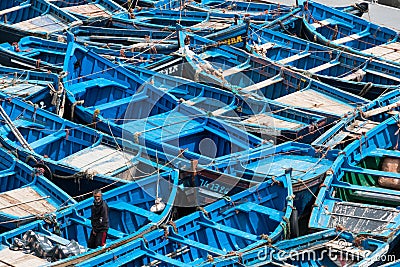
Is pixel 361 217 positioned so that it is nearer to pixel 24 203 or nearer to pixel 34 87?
pixel 24 203

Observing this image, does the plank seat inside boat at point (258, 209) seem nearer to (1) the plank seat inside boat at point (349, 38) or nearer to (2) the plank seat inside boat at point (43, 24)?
(1) the plank seat inside boat at point (349, 38)

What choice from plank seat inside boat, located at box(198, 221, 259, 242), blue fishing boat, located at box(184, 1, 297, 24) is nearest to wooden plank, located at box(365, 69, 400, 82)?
blue fishing boat, located at box(184, 1, 297, 24)

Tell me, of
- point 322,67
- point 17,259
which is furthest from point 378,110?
point 17,259

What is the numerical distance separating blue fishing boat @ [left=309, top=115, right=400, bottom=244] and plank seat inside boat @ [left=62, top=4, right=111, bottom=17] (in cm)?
1041

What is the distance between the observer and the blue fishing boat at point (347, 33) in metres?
28.9

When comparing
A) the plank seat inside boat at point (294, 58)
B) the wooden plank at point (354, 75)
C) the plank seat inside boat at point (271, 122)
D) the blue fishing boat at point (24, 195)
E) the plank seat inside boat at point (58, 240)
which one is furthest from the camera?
the plank seat inside boat at point (294, 58)

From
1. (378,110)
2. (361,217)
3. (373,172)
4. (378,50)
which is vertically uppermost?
(378,50)

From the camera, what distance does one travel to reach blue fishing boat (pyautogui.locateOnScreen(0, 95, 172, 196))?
22000mm

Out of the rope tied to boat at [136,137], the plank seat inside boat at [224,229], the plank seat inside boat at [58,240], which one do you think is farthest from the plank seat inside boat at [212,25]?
the plank seat inside boat at [58,240]

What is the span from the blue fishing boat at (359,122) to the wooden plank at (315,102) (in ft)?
1.48

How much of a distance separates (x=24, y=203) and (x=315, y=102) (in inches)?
313

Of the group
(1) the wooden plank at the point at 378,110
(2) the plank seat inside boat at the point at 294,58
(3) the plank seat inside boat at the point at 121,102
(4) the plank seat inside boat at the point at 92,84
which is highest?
(2) the plank seat inside boat at the point at 294,58

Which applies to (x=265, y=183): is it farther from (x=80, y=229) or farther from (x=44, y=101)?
(x=44, y=101)

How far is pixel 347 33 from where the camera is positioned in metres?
30.5
